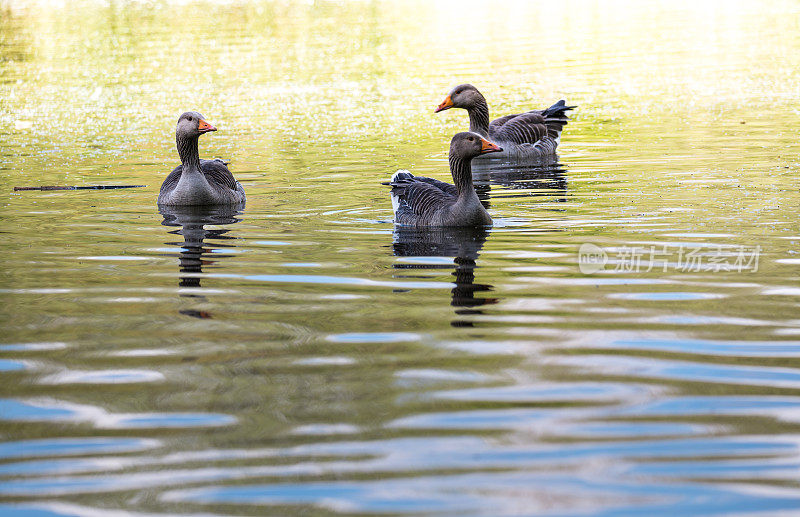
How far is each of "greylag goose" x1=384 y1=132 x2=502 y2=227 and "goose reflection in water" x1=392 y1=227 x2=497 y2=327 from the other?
0.15 meters

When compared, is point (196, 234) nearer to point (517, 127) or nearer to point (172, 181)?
point (172, 181)

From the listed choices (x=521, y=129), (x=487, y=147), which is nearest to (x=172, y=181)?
(x=487, y=147)

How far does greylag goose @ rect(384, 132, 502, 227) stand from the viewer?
13867 millimetres

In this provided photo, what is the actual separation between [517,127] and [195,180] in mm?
8312

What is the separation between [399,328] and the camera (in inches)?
349

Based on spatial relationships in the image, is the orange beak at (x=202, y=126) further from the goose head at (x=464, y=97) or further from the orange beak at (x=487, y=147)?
the goose head at (x=464, y=97)

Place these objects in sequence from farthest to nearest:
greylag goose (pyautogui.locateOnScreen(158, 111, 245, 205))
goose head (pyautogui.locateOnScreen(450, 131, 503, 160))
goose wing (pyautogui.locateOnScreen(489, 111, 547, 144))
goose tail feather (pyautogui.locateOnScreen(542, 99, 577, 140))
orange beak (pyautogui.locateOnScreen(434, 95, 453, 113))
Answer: goose tail feather (pyautogui.locateOnScreen(542, 99, 577, 140)) < goose wing (pyautogui.locateOnScreen(489, 111, 547, 144)) < orange beak (pyautogui.locateOnScreen(434, 95, 453, 113)) < greylag goose (pyautogui.locateOnScreen(158, 111, 245, 205)) < goose head (pyautogui.locateOnScreen(450, 131, 503, 160))

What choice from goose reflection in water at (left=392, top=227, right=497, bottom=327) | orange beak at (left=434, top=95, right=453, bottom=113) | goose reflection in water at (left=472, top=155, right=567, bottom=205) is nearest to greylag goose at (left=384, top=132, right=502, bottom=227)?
goose reflection in water at (left=392, top=227, right=497, bottom=327)

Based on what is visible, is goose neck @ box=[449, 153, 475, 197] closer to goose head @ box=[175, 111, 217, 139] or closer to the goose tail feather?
goose head @ box=[175, 111, 217, 139]

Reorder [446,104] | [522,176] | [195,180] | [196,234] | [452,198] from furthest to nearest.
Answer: [446,104] → [522,176] → [195,180] → [452,198] → [196,234]

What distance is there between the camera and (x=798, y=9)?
59125 millimetres

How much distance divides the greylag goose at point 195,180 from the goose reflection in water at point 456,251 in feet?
11.7

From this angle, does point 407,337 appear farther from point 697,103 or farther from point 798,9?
point 798,9

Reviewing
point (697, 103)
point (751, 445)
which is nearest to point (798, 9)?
point (697, 103)
